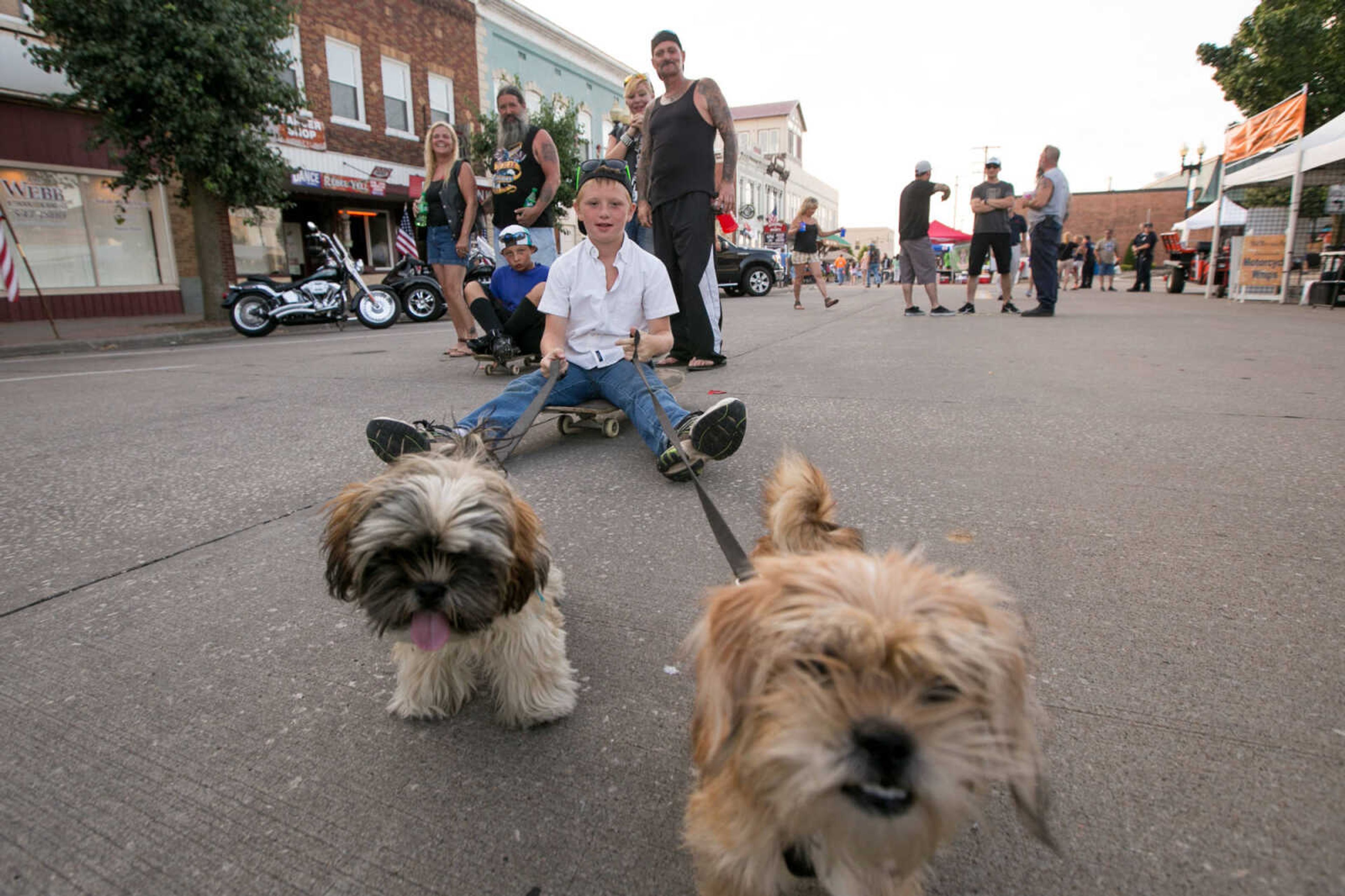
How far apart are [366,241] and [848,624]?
82.8 ft

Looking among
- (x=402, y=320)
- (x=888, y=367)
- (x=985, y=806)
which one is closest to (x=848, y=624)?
(x=985, y=806)

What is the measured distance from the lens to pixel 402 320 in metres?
18.0

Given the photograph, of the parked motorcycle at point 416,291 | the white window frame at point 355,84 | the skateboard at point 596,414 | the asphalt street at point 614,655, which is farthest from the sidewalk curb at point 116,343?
the skateboard at point 596,414

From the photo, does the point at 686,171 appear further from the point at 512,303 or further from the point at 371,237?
the point at 371,237

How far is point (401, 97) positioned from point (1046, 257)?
20516 mm

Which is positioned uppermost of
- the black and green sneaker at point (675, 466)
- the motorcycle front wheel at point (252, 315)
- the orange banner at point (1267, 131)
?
the orange banner at point (1267, 131)

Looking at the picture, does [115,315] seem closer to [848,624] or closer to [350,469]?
[350,469]

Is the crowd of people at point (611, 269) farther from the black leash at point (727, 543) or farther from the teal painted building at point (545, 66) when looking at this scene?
the teal painted building at point (545, 66)

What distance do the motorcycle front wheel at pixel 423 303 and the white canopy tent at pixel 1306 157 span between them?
17.3m

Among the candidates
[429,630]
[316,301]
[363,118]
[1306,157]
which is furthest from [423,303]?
[1306,157]

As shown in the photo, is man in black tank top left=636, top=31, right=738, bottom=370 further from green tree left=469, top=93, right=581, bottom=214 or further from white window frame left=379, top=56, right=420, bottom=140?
white window frame left=379, top=56, right=420, bottom=140

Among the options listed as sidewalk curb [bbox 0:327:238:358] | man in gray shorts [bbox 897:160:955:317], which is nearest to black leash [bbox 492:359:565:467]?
man in gray shorts [bbox 897:160:955:317]

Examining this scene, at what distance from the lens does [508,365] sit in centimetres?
695

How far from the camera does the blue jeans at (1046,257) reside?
12164mm
